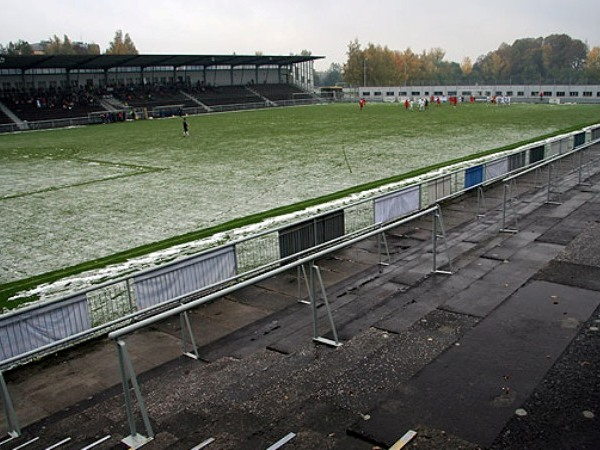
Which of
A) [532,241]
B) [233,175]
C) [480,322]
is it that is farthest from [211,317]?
[233,175]

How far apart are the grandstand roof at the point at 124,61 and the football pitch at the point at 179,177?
65.5ft

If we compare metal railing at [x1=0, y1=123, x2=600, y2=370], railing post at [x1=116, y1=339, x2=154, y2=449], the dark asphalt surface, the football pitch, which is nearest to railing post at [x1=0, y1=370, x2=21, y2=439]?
the dark asphalt surface

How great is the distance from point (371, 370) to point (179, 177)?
19.8 meters

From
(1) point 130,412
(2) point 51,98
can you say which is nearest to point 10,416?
(1) point 130,412

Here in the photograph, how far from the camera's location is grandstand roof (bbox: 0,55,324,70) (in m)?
63.2

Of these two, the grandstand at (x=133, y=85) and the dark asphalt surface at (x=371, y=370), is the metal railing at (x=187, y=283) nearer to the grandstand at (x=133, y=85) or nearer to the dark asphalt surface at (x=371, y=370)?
the dark asphalt surface at (x=371, y=370)

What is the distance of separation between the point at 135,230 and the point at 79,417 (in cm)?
1049

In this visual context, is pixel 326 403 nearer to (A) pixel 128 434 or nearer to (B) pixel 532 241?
(A) pixel 128 434

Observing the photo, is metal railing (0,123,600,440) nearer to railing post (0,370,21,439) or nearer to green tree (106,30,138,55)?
railing post (0,370,21,439)

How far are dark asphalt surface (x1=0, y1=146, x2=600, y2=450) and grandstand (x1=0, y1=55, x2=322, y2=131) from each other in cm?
5737

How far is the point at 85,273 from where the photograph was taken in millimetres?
12688

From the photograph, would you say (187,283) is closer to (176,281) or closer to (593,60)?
(176,281)

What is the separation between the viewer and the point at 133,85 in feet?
264

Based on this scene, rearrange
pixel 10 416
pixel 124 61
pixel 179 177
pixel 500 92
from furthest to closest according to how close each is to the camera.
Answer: pixel 500 92 → pixel 124 61 → pixel 179 177 → pixel 10 416
